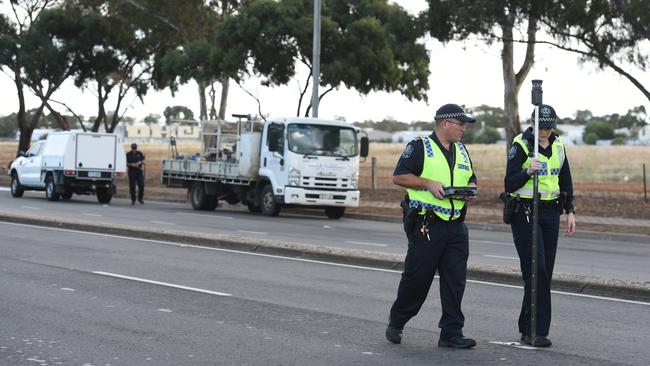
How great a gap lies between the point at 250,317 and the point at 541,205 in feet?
9.30

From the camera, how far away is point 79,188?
33.9 meters

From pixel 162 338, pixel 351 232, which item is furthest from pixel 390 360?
pixel 351 232

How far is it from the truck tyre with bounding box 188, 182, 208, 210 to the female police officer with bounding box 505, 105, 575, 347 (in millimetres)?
21839

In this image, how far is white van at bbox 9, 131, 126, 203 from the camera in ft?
109

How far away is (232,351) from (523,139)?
2.71 meters

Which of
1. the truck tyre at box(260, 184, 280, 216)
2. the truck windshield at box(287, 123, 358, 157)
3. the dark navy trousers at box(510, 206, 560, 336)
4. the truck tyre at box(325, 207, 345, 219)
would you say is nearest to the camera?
the dark navy trousers at box(510, 206, 560, 336)

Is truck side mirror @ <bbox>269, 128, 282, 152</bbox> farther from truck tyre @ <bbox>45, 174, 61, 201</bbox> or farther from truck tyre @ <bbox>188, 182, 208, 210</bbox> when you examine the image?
truck tyre @ <bbox>45, 174, 61, 201</bbox>

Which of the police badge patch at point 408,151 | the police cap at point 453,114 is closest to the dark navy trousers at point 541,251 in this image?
the police cap at point 453,114

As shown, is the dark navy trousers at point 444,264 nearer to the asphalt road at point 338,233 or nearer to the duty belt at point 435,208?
the duty belt at point 435,208

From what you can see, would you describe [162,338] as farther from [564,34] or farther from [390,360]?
[564,34]

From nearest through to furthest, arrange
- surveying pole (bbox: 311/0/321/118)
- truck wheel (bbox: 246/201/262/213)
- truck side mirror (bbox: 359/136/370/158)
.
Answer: truck side mirror (bbox: 359/136/370/158) → truck wheel (bbox: 246/201/262/213) → surveying pole (bbox: 311/0/321/118)

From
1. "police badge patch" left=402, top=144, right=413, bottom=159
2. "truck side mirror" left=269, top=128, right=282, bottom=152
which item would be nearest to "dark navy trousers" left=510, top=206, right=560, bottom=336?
"police badge patch" left=402, top=144, right=413, bottom=159

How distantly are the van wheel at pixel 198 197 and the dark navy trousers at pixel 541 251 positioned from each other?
71.7ft

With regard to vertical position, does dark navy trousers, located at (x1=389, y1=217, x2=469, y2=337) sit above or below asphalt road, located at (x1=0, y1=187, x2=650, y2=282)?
above
